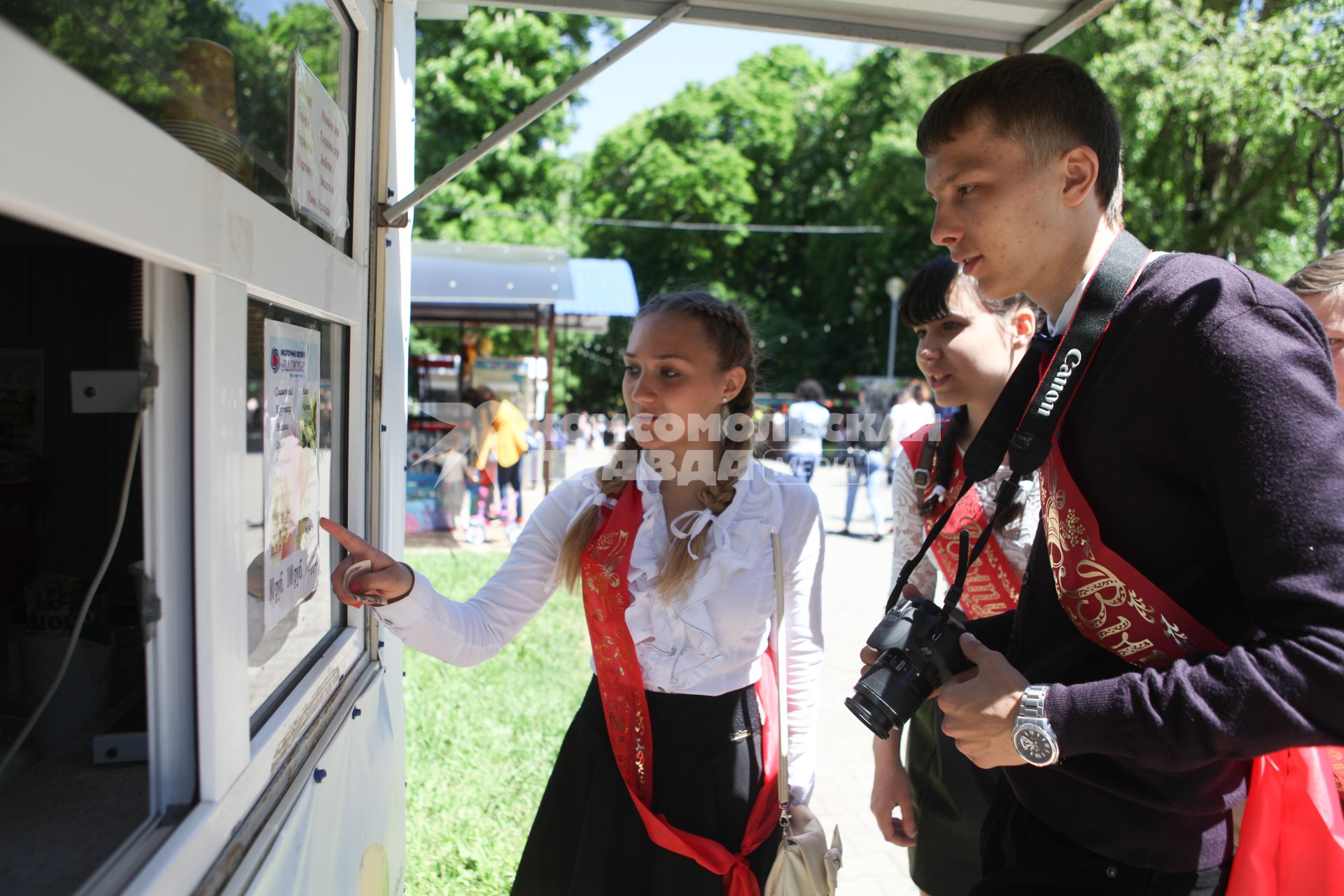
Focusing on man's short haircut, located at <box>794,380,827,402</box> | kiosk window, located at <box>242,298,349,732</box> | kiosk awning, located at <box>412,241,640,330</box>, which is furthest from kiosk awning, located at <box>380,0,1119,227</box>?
man's short haircut, located at <box>794,380,827,402</box>

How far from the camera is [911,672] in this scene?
1.42 meters

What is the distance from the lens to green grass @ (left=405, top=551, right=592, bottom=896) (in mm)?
3322

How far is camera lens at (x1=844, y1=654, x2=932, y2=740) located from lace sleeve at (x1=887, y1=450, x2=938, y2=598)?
99 centimetres

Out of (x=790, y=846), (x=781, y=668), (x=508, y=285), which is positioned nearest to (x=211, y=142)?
(x=781, y=668)

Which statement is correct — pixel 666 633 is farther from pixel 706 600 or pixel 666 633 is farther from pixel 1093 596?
pixel 1093 596

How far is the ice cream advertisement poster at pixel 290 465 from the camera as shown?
1.49m

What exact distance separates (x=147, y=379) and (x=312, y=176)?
30.3 inches

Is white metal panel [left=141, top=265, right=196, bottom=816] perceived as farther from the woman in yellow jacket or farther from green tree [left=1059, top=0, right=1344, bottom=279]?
green tree [left=1059, top=0, right=1344, bottom=279]

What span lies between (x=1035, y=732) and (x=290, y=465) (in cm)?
130

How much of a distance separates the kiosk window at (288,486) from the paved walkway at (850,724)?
2.46 m

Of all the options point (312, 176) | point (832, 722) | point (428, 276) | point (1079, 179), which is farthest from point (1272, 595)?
point (428, 276)

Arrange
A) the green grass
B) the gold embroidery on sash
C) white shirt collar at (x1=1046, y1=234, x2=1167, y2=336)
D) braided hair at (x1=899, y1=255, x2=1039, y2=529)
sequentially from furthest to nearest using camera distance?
the green grass → braided hair at (x1=899, y1=255, x2=1039, y2=529) → white shirt collar at (x1=1046, y1=234, x2=1167, y2=336) → the gold embroidery on sash

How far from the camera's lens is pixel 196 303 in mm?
1114

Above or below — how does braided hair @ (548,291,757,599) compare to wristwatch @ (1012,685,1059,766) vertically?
above
